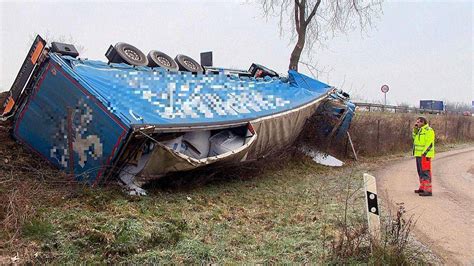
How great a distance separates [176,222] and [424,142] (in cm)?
598

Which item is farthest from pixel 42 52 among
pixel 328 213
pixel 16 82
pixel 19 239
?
pixel 328 213

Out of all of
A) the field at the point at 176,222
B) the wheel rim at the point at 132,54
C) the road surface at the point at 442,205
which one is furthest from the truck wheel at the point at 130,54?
the road surface at the point at 442,205

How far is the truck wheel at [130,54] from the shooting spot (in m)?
9.31

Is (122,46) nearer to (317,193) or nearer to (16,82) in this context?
(16,82)

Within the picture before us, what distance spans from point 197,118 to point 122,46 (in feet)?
9.63

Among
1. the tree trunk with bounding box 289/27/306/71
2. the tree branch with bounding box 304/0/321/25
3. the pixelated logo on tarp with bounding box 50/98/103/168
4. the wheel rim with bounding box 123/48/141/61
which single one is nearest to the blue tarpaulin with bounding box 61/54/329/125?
the pixelated logo on tarp with bounding box 50/98/103/168

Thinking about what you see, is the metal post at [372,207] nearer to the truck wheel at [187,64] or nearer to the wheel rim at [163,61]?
the wheel rim at [163,61]

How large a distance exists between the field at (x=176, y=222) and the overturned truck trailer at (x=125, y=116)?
1.45 feet

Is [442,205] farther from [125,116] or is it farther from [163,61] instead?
[163,61]

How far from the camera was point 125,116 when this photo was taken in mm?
6871

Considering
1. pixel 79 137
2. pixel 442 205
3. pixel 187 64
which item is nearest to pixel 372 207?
pixel 442 205

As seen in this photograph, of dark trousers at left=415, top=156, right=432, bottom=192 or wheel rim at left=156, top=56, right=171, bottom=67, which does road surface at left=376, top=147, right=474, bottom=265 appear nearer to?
dark trousers at left=415, top=156, right=432, bottom=192

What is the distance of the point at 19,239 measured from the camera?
14.7 ft

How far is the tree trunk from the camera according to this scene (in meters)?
19.6
